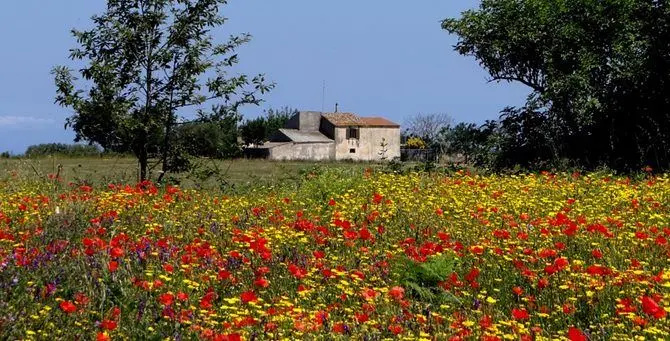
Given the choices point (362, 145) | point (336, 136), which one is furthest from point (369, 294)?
point (362, 145)

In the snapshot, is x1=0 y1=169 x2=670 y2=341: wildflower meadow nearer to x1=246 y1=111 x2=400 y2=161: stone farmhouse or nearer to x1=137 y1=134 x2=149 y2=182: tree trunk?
x1=137 y1=134 x2=149 y2=182: tree trunk

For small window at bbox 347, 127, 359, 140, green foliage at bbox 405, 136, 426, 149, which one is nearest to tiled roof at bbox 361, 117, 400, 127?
small window at bbox 347, 127, 359, 140

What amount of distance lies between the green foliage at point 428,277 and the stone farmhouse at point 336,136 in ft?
231

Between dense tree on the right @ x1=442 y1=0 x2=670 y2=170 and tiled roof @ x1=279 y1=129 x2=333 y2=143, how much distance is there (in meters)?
48.9

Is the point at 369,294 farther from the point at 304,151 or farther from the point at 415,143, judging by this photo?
the point at 415,143

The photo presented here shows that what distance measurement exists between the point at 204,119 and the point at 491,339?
1401 cm

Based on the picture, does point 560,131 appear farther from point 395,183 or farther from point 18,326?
point 18,326

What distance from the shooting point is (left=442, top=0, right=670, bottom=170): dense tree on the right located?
77.6 feet

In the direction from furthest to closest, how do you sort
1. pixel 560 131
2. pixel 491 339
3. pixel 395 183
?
pixel 560 131
pixel 395 183
pixel 491 339

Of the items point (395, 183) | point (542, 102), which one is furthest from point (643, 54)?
point (395, 183)

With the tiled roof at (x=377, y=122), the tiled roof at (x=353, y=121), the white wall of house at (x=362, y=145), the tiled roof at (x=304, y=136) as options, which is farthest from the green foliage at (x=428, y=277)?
the tiled roof at (x=377, y=122)

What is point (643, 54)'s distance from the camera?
25.4 metres

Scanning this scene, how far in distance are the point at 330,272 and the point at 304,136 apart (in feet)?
250

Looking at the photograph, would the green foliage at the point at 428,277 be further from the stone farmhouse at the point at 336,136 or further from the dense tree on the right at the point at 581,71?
the stone farmhouse at the point at 336,136
